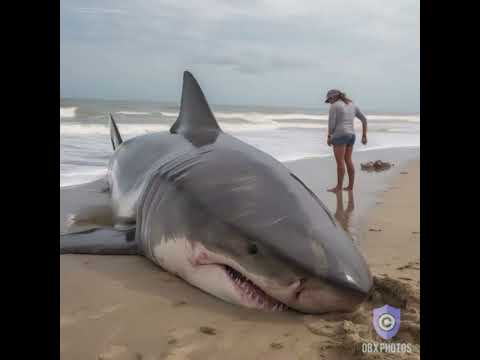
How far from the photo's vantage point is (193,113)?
4727 mm

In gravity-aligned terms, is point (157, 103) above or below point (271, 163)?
above

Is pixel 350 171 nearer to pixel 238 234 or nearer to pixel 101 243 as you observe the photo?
pixel 101 243

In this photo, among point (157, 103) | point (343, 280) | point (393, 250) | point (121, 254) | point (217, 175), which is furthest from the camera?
point (157, 103)

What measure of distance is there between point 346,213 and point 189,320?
10.1 ft

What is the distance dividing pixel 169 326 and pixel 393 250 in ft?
6.60

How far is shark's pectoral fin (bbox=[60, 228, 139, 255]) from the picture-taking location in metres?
3.45

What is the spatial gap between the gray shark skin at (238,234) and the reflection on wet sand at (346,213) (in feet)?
4.80

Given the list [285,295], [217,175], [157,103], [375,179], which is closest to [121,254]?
[217,175]

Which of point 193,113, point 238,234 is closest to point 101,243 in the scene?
point 238,234

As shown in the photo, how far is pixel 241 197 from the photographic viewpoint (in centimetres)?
272

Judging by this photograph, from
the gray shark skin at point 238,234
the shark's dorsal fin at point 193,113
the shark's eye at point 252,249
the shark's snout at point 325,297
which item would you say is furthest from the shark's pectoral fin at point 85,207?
the shark's snout at point 325,297

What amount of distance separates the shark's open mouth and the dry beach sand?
0.04 metres
